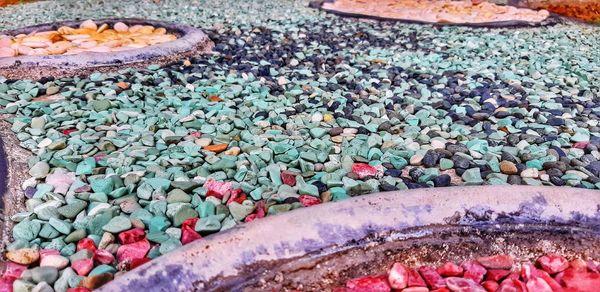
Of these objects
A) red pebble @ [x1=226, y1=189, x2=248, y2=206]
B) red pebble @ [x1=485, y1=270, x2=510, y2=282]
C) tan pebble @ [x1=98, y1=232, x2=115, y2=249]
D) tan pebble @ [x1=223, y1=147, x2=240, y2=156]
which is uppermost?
red pebble @ [x1=485, y1=270, x2=510, y2=282]

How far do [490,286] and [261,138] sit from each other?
3.95 ft

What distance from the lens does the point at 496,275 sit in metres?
1.61

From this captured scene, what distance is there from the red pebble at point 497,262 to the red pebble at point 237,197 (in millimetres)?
791

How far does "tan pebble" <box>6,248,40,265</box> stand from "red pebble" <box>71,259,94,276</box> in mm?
126

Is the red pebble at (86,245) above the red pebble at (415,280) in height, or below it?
below

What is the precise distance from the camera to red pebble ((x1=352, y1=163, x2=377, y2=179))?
210 centimetres

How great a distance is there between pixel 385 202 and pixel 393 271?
208mm

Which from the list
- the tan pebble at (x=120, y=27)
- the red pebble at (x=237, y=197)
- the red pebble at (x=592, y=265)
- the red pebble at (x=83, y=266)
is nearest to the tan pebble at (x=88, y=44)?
the tan pebble at (x=120, y=27)

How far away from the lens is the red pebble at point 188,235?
5.42 feet

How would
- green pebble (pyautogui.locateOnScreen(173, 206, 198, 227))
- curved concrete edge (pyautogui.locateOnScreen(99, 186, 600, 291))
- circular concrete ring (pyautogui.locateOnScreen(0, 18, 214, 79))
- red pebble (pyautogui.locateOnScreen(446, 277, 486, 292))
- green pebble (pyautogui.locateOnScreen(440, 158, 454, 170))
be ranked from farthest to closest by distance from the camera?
circular concrete ring (pyautogui.locateOnScreen(0, 18, 214, 79)) → green pebble (pyautogui.locateOnScreen(440, 158, 454, 170)) → green pebble (pyautogui.locateOnScreen(173, 206, 198, 227)) → red pebble (pyautogui.locateOnScreen(446, 277, 486, 292)) → curved concrete edge (pyautogui.locateOnScreen(99, 186, 600, 291))

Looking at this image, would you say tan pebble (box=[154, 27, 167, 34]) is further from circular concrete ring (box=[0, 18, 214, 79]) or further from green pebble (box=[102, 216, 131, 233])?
green pebble (box=[102, 216, 131, 233])

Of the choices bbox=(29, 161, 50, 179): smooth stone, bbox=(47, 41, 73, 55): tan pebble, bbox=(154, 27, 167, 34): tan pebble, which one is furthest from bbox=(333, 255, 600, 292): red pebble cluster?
bbox=(154, 27, 167, 34): tan pebble

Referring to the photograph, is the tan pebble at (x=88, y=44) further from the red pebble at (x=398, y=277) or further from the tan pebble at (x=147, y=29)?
the red pebble at (x=398, y=277)

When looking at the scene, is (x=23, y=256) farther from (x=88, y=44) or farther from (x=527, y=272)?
(x=88, y=44)
